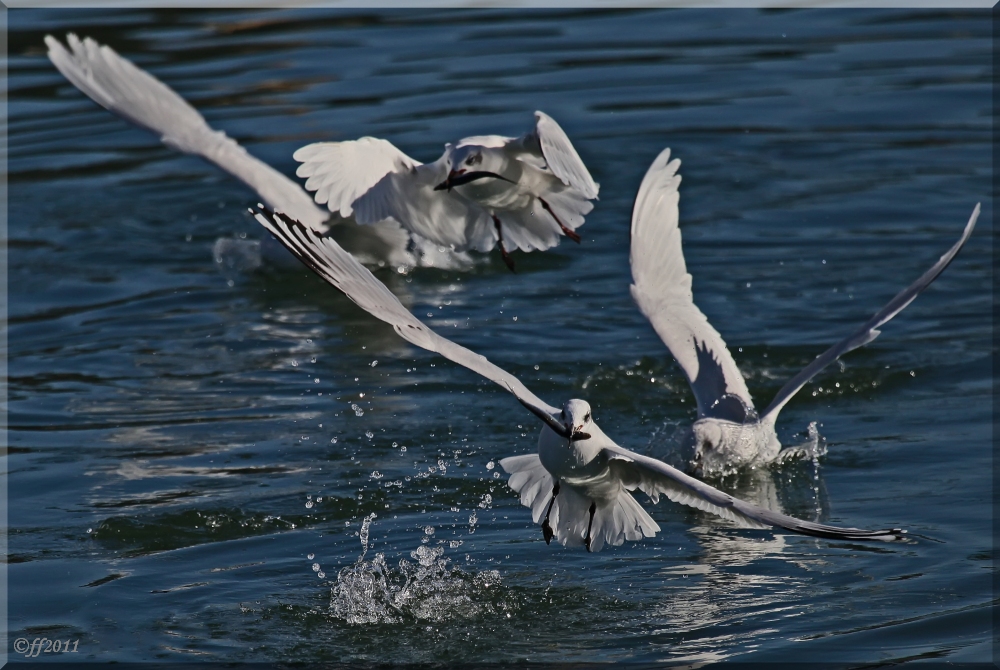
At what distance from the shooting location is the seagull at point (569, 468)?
17.0 ft

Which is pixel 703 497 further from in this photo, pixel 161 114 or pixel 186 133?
pixel 161 114

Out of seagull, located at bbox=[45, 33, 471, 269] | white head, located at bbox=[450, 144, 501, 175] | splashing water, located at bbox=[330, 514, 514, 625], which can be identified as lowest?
splashing water, located at bbox=[330, 514, 514, 625]

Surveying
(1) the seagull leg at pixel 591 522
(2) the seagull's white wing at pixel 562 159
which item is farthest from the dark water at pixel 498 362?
(2) the seagull's white wing at pixel 562 159

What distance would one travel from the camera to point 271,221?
5438mm

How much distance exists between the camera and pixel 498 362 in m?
8.79

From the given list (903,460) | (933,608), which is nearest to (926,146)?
(903,460)

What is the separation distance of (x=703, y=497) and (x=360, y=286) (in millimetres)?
1484

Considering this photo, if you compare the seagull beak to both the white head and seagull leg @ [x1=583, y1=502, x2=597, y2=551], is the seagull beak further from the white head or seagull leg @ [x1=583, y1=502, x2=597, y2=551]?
seagull leg @ [x1=583, y1=502, x2=597, y2=551]

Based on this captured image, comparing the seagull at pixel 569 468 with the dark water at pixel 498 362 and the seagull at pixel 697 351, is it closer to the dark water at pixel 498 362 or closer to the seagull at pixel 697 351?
the dark water at pixel 498 362

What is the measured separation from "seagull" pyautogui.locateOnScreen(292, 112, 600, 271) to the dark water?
95cm

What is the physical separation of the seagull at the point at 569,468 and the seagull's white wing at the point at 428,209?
2.22 m

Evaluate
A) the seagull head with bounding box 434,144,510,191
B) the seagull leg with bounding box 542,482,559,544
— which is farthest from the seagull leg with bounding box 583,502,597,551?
the seagull head with bounding box 434,144,510,191

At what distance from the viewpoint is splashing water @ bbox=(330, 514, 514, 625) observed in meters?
5.84

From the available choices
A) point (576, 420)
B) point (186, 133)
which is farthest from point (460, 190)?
point (186, 133)
